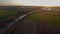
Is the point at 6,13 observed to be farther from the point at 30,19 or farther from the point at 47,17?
the point at 47,17

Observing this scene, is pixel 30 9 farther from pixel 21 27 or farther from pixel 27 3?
pixel 21 27

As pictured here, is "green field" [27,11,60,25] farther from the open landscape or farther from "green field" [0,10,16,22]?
"green field" [0,10,16,22]

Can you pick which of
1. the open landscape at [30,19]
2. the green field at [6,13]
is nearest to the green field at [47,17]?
the open landscape at [30,19]

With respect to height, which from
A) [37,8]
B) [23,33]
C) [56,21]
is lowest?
[23,33]

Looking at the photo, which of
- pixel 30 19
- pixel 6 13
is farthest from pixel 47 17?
pixel 6 13

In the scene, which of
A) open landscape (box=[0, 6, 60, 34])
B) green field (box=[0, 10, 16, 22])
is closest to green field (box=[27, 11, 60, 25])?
open landscape (box=[0, 6, 60, 34])

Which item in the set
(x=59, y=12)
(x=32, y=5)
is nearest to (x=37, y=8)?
(x=32, y=5)

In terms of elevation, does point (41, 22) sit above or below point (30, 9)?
below

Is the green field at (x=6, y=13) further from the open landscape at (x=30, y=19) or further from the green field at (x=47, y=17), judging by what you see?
the green field at (x=47, y=17)
